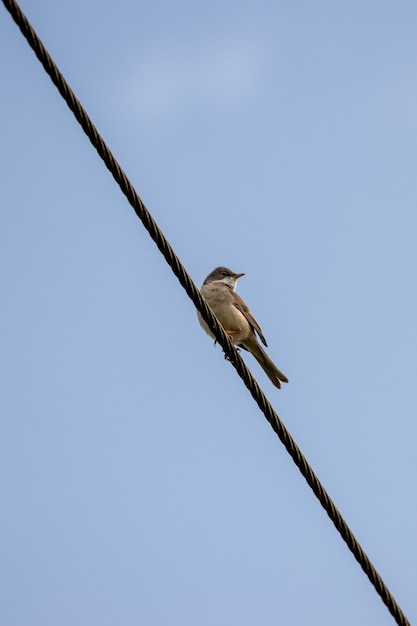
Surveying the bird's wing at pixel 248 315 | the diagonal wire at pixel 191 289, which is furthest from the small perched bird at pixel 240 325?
the diagonal wire at pixel 191 289

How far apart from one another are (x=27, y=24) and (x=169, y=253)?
57.3 inches

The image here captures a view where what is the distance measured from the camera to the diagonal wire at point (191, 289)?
12.5 feet

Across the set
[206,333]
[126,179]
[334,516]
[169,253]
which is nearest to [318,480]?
[334,516]

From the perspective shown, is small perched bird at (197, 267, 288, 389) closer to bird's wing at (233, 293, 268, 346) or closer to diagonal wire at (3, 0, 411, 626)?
bird's wing at (233, 293, 268, 346)

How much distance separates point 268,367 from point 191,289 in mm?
4467

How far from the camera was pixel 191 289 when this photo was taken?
492 cm

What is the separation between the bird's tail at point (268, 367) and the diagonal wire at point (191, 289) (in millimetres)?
3411

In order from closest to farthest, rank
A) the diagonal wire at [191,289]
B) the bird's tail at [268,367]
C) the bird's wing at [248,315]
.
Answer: the diagonal wire at [191,289] → the bird's tail at [268,367] → the bird's wing at [248,315]

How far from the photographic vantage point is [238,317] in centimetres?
943

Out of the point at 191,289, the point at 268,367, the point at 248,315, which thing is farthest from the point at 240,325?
the point at 191,289

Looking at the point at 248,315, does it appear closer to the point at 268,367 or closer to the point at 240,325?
the point at 240,325

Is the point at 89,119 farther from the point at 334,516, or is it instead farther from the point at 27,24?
the point at 334,516

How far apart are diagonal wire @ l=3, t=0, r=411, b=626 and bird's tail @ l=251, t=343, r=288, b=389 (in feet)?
11.2

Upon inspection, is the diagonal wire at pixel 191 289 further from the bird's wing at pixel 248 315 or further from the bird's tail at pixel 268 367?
the bird's wing at pixel 248 315
